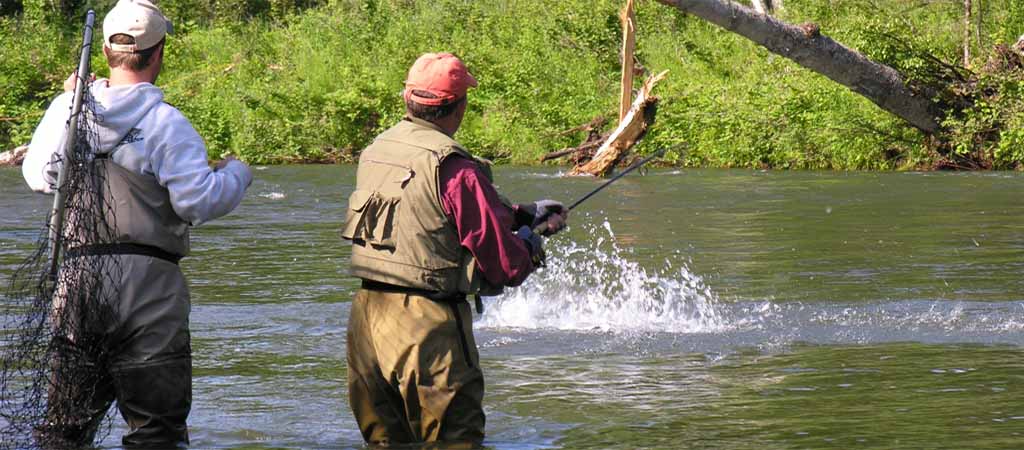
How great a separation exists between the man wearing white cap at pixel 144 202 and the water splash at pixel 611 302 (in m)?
4.60

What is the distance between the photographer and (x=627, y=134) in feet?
68.7

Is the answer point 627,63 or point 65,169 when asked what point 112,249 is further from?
point 627,63

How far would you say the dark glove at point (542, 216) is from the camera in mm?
5117

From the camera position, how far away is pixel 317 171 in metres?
25.2

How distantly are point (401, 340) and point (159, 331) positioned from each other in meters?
0.75

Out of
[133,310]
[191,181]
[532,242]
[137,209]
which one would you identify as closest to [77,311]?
[133,310]

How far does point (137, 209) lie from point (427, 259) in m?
0.87

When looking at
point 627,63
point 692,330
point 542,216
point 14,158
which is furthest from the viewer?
point 14,158

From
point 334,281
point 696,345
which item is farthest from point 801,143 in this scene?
point 696,345

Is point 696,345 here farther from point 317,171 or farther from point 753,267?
point 317,171

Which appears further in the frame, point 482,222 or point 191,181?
point 482,222

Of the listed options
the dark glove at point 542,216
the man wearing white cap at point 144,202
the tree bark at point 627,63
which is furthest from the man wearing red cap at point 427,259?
the tree bark at point 627,63

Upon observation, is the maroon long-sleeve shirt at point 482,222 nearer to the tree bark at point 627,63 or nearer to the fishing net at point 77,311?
the fishing net at point 77,311

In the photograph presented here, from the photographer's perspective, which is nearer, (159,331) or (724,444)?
(159,331)
